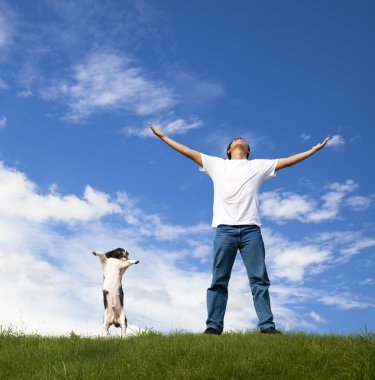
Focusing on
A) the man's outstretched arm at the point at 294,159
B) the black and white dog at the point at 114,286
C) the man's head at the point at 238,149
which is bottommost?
the black and white dog at the point at 114,286

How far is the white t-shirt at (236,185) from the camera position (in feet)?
31.3

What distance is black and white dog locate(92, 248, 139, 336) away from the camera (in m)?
9.83

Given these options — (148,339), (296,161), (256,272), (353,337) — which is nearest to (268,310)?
(256,272)

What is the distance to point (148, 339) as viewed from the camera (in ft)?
29.5

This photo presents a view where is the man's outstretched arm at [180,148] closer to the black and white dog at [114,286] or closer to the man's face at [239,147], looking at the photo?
the man's face at [239,147]

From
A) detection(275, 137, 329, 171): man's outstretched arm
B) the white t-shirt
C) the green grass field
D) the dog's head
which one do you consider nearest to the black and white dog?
the dog's head

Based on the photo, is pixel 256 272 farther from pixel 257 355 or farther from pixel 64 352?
pixel 64 352

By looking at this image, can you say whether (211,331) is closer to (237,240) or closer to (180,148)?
(237,240)

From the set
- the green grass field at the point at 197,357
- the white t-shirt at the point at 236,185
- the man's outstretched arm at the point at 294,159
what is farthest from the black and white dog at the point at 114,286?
the man's outstretched arm at the point at 294,159

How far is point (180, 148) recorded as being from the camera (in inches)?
395

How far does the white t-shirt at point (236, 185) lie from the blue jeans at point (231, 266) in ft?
0.56

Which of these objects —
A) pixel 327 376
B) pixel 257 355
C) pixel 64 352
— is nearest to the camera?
pixel 327 376

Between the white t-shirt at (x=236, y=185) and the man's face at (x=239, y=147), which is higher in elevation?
the man's face at (x=239, y=147)

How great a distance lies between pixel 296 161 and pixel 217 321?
3.04 m
